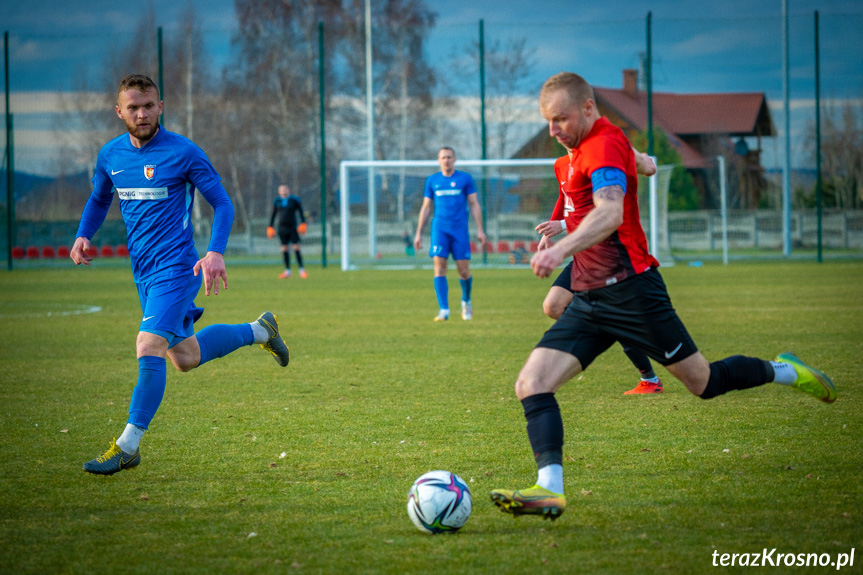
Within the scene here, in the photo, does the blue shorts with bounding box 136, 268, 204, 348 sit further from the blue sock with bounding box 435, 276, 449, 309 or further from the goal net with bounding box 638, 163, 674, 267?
the goal net with bounding box 638, 163, 674, 267

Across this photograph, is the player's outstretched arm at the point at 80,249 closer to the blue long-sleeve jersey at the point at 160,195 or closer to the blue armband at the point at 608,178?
the blue long-sleeve jersey at the point at 160,195

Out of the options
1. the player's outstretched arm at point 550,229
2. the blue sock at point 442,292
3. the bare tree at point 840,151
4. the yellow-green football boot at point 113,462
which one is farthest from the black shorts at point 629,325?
the bare tree at point 840,151

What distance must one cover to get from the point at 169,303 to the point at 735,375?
3.00m

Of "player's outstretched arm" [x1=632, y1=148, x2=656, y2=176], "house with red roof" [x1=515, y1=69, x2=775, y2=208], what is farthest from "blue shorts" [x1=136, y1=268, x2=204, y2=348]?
"house with red roof" [x1=515, y1=69, x2=775, y2=208]

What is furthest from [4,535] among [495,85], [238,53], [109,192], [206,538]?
[238,53]

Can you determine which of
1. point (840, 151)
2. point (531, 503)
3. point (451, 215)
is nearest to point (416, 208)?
point (451, 215)

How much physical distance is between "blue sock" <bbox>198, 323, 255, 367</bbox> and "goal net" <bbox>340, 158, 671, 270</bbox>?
18911mm

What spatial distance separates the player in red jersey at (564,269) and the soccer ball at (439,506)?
1125mm

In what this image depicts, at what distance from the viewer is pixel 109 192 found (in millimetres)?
5172

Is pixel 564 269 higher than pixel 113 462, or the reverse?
pixel 564 269

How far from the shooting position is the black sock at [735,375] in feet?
13.3

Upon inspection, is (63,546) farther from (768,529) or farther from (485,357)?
(485,357)

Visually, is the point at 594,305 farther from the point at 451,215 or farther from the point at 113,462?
the point at 451,215

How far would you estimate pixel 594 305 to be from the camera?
3914 millimetres
